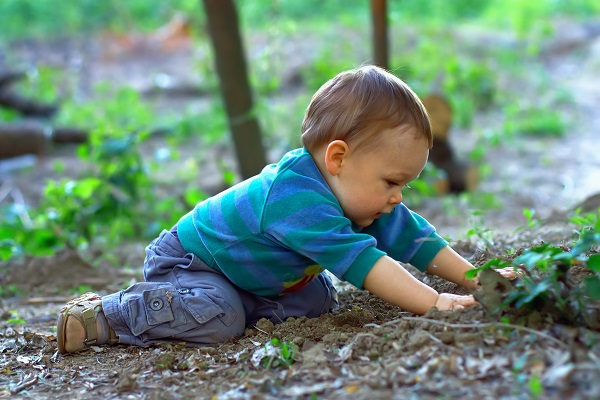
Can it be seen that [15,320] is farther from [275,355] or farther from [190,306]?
[275,355]

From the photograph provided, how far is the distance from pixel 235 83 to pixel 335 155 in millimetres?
3248

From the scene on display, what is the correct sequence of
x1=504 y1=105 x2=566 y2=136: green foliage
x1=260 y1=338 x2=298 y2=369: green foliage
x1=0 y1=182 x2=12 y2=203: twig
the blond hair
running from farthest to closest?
x1=504 y1=105 x2=566 y2=136: green foliage → x1=0 y1=182 x2=12 y2=203: twig → the blond hair → x1=260 y1=338 x2=298 y2=369: green foliage

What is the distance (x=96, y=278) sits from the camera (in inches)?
167

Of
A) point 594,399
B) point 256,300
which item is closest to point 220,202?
point 256,300

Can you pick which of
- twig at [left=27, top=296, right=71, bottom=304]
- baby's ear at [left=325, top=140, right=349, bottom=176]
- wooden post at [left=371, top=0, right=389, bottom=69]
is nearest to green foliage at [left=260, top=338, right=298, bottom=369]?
baby's ear at [left=325, top=140, right=349, bottom=176]

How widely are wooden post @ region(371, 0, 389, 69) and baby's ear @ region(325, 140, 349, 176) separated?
328 cm

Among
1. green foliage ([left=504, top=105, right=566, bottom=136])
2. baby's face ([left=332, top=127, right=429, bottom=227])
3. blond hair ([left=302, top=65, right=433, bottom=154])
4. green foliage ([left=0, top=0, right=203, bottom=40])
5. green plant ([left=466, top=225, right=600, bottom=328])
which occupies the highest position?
green foliage ([left=0, top=0, right=203, bottom=40])

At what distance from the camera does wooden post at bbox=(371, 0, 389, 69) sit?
18.6 ft

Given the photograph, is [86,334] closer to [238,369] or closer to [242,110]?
[238,369]

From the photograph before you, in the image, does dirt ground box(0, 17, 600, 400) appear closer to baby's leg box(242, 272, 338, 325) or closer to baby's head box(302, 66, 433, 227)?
baby's leg box(242, 272, 338, 325)

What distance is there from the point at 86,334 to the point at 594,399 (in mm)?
1831

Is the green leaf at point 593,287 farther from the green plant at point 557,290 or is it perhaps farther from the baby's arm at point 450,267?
the baby's arm at point 450,267

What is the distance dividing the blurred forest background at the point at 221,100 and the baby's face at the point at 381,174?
674 mm

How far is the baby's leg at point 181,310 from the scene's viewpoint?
2732mm
